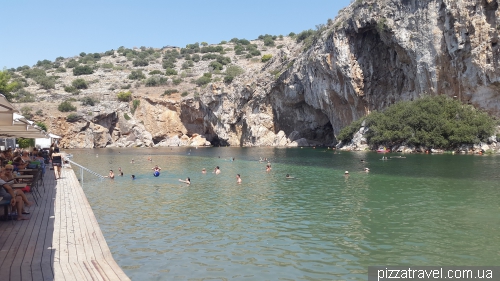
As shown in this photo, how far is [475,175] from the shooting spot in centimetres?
2308

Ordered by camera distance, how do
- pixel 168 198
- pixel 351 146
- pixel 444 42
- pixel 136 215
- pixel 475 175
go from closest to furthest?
pixel 136 215, pixel 168 198, pixel 475 175, pixel 444 42, pixel 351 146

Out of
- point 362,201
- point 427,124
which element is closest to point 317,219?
point 362,201

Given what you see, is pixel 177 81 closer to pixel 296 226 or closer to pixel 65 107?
pixel 65 107

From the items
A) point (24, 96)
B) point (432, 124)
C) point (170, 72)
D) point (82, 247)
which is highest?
point (170, 72)

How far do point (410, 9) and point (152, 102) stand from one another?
51.1m

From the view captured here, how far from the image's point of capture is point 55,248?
7875mm

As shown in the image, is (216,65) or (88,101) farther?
(216,65)

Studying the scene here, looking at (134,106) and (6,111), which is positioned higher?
(134,106)

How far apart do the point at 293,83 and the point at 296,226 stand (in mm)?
55290

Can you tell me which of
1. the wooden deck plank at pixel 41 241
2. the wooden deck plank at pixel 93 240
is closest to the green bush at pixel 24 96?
the wooden deck plank at pixel 41 241

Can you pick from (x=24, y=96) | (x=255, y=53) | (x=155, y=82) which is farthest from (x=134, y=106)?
(x=255, y=53)

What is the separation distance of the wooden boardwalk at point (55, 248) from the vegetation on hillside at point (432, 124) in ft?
129

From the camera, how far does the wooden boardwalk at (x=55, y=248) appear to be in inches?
260

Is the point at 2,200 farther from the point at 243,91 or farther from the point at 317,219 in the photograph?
the point at 243,91
